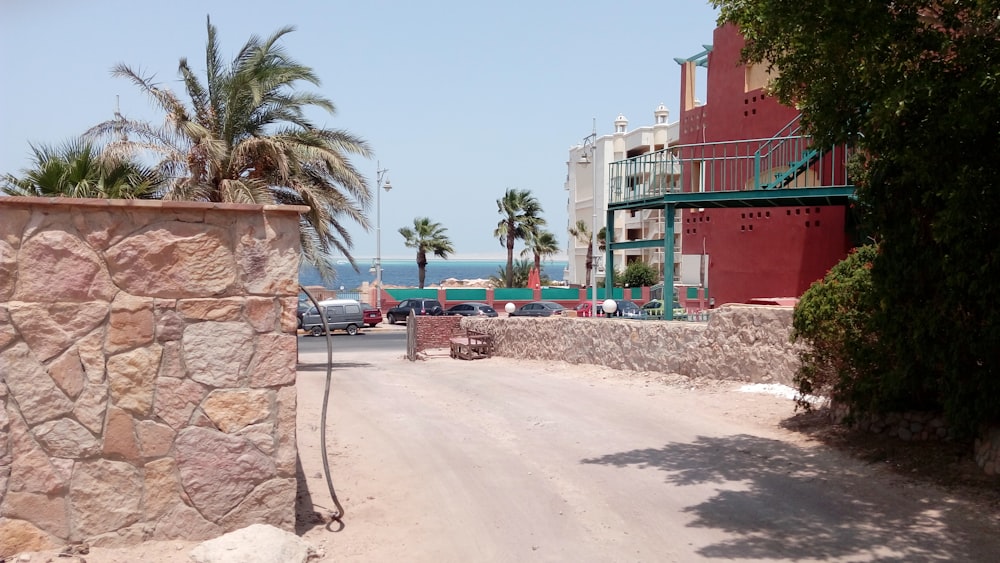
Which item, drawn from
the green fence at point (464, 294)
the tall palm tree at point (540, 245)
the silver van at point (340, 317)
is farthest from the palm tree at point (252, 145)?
the tall palm tree at point (540, 245)

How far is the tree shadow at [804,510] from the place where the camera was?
6.89 meters

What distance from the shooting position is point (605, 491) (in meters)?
8.69

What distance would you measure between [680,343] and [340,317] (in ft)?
87.2

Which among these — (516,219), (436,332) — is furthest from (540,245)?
(436,332)

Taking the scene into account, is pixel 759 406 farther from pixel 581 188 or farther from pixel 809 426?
pixel 581 188

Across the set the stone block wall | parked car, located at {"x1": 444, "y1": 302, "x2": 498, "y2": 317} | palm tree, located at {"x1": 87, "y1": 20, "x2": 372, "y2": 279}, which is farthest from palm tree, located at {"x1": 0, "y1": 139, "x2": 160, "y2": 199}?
parked car, located at {"x1": 444, "y1": 302, "x2": 498, "y2": 317}

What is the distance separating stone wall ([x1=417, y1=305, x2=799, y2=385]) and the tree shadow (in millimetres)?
4547

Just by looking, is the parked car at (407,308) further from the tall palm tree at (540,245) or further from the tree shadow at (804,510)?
the tree shadow at (804,510)

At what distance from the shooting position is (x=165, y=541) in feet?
21.0

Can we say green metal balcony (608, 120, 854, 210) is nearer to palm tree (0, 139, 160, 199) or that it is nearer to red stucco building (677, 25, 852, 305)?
red stucco building (677, 25, 852, 305)

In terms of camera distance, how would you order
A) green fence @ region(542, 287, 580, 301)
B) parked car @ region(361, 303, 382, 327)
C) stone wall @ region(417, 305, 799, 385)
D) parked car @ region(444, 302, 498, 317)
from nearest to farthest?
stone wall @ region(417, 305, 799, 385), parked car @ region(361, 303, 382, 327), parked car @ region(444, 302, 498, 317), green fence @ region(542, 287, 580, 301)

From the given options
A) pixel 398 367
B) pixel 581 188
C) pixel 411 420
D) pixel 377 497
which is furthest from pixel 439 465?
pixel 581 188

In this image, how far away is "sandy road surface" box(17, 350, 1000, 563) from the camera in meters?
6.95

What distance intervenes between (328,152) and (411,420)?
34.7 feet
